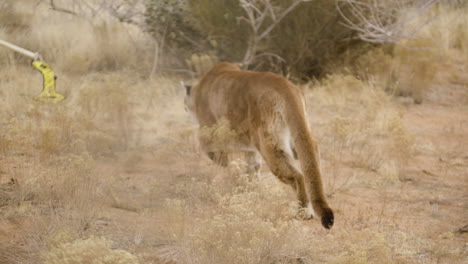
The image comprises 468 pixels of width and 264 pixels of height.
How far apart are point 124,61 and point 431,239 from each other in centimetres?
720

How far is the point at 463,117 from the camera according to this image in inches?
314

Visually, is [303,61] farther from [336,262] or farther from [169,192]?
[336,262]

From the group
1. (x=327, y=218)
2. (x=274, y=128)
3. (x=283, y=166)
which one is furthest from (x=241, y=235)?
(x=274, y=128)

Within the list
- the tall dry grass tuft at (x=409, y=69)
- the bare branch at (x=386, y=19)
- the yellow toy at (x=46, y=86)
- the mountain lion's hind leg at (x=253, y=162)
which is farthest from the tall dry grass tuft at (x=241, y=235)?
the tall dry grass tuft at (x=409, y=69)

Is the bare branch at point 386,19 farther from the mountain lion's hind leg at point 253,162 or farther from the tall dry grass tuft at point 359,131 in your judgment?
the mountain lion's hind leg at point 253,162

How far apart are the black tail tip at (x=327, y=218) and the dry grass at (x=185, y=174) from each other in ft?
0.49

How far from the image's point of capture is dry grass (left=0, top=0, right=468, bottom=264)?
3.23m

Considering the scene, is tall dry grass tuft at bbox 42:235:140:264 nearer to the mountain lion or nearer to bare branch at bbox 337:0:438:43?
the mountain lion

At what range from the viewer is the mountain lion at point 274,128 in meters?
3.79

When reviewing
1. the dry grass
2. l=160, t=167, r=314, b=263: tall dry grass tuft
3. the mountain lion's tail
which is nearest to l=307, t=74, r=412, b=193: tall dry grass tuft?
the dry grass

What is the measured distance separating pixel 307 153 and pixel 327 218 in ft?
1.83

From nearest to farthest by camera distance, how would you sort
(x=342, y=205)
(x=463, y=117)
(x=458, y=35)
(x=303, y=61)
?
(x=342, y=205) → (x=463, y=117) → (x=303, y=61) → (x=458, y=35)

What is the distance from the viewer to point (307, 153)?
3.83 meters

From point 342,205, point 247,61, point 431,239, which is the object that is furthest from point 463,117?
point 431,239
